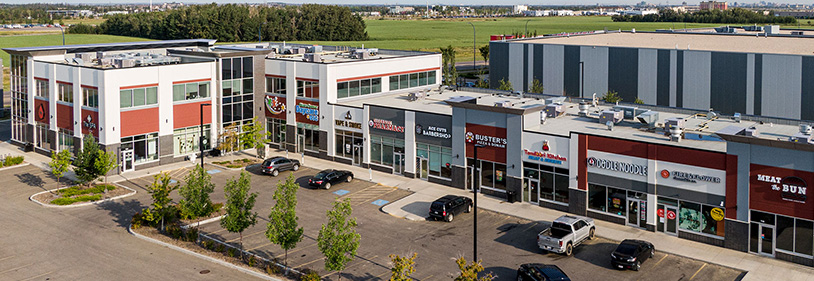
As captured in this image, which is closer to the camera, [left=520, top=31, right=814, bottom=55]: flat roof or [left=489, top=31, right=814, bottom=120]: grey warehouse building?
[left=489, top=31, right=814, bottom=120]: grey warehouse building

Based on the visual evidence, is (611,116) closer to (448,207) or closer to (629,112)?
(629,112)

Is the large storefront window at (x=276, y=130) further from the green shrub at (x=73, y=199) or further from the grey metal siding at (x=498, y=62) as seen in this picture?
the grey metal siding at (x=498, y=62)

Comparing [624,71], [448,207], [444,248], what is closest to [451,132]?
[448,207]

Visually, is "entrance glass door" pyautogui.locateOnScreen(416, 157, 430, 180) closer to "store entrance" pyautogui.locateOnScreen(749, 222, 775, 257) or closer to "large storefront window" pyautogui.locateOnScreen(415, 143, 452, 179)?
"large storefront window" pyautogui.locateOnScreen(415, 143, 452, 179)

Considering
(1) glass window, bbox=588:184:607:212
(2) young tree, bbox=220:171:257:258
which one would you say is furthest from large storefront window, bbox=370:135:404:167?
(2) young tree, bbox=220:171:257:258

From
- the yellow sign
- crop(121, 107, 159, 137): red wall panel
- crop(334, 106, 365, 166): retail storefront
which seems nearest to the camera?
the yellow sign

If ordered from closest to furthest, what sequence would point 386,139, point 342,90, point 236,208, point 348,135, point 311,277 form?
point 311,277 < point 236,208 < point 386,139 < point 348,135 < point 342,90

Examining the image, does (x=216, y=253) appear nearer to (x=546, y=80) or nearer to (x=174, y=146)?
(x=174, y=146)
